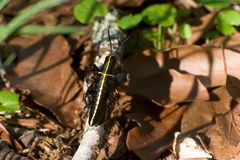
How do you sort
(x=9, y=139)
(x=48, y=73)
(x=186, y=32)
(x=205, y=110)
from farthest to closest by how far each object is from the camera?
1. (x=186, y=32)
2. (x=48, y=73)
3. (x=205, y=110)
4. (x=9, y=139)

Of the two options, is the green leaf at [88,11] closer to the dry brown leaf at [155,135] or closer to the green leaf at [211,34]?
the green leaf at [211,34]

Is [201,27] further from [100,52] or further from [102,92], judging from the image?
[102,92]

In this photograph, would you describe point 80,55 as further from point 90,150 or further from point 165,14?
Result: point 90,150

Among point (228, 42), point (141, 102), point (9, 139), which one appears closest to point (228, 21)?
point (228, 42)

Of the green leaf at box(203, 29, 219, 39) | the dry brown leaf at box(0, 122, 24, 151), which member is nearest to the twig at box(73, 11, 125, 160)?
the dry brown leaf at box(0, 122, 24, 151)

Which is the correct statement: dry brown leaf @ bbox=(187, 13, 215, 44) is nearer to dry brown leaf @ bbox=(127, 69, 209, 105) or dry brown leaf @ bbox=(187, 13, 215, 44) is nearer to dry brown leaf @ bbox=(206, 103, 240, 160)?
dry brown leaf @ bbox=(127, 69, 209, 105)

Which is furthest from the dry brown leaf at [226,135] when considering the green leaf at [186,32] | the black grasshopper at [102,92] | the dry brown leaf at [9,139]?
the dry brown leaf at [9,139]
